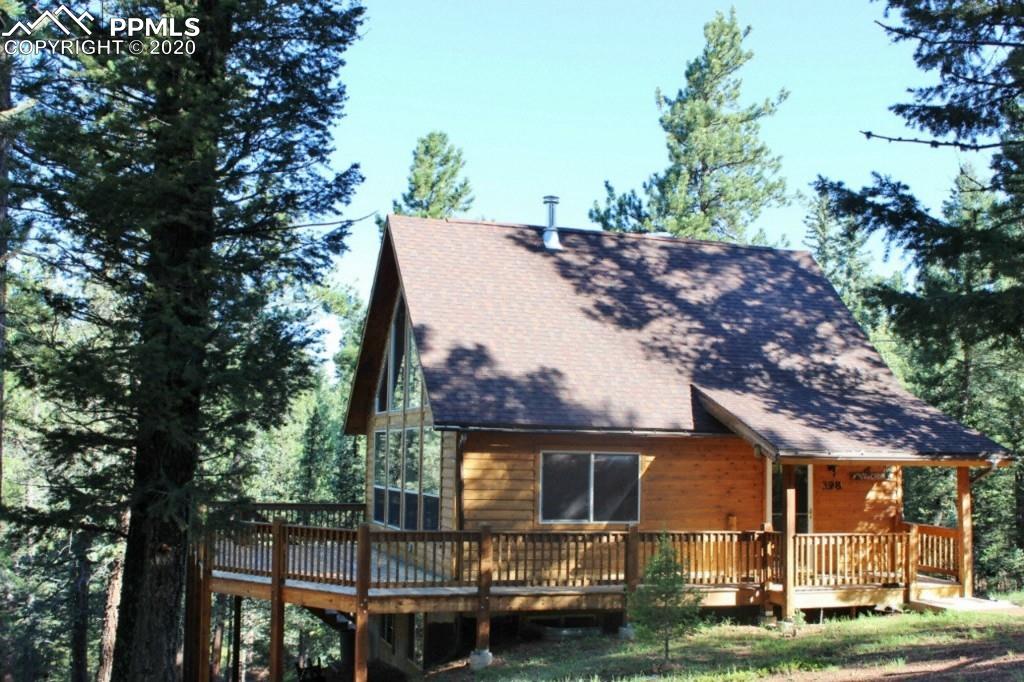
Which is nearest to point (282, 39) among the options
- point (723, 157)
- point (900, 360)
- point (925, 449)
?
point (925, 449)

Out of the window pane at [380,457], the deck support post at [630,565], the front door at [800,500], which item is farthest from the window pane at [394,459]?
the front door at [800,500]

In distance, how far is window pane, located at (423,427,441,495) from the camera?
651 inches

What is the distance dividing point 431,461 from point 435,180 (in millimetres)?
22502

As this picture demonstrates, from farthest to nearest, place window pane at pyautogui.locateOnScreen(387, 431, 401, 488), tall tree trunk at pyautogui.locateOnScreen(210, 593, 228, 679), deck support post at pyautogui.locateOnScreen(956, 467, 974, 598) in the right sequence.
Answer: tall tree trunk at pyautogui.locateOnScreen(210, 593, 228, 679) → window pane at pyautogui.locateOnScreen(387, 431, 401, 488) → deck support post at pyautogui.locateOnScreen(956, 467, 974, 598)

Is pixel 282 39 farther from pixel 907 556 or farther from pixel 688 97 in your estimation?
pixel 688 97

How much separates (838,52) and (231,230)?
23.6 metres

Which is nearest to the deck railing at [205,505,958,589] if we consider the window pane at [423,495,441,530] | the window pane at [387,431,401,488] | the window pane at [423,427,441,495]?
the window pane at [423,495,441,530]

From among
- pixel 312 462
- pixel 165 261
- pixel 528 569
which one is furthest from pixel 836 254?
pixel 165 261

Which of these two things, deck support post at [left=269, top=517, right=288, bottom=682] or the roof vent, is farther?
the roof vent

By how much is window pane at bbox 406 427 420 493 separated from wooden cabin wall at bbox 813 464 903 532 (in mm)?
6606

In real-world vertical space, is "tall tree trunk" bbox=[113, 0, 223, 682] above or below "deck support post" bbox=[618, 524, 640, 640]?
above

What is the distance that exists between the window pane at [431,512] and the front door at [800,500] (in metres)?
5.43

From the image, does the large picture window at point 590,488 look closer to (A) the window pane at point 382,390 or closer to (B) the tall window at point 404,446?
(B) the tall window at point 404,446

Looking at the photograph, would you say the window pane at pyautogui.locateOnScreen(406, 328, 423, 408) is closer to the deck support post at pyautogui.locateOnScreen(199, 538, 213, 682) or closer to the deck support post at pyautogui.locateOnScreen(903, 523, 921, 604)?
the deck support post at pyautogui.locateOnScreen(199, 538, 213, 682)
